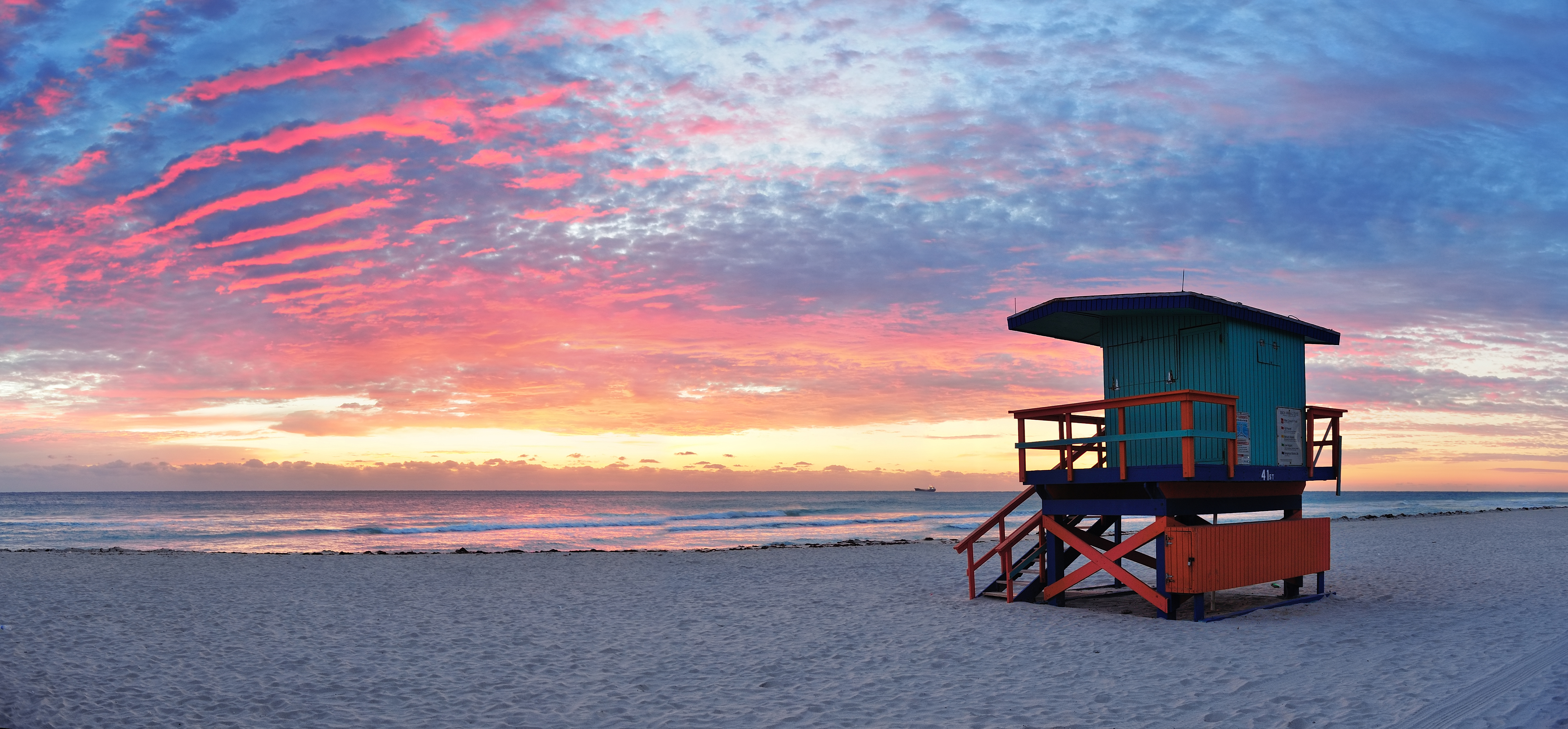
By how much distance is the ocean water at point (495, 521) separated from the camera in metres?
40.0

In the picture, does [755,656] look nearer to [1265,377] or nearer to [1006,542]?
[1006,542]

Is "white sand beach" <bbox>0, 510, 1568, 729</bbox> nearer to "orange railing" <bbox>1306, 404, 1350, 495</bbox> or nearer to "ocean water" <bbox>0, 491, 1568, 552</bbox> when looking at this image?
"orange railing" <bbox>1306, 404, 1350, 495</bbox>

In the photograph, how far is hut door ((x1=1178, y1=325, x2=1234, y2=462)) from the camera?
12938mm

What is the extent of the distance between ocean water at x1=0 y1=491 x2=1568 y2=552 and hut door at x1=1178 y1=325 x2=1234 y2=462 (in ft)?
80.3

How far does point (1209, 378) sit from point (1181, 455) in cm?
115

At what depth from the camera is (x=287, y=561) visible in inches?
982

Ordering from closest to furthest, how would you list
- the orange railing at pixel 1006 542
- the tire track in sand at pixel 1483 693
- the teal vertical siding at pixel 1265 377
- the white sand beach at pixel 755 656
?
1. the tire track in sand at pixel 1483 693
2. the white sand beach at pixel 755 656
3. the teal vertical siding at pixel 1265 377
4. the orange railing at pixel 1006 542

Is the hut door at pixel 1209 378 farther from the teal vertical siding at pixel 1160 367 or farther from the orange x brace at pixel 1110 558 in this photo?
the orange x brace at pixel 1110 558

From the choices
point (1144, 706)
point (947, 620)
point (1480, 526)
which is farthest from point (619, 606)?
point (1480, 526)

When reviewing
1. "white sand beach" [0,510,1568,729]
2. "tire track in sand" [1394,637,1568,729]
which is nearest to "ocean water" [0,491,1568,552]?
"white sand beach" [0,510,1568,729]

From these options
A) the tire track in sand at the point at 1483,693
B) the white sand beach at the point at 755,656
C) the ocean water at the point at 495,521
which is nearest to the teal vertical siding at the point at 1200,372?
the white sand beach at the point at 755,656

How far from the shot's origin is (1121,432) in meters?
13.5

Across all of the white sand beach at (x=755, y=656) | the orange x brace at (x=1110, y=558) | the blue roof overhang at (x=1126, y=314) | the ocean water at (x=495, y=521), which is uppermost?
the blue roof overhang at (x=1126, y=314)

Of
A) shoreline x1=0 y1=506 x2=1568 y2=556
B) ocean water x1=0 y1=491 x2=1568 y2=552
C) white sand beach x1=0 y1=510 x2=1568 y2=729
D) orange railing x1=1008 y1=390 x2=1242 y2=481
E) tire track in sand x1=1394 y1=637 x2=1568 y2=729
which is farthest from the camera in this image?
ocean water x1=0 y1=491 x2=1568 y2=552
